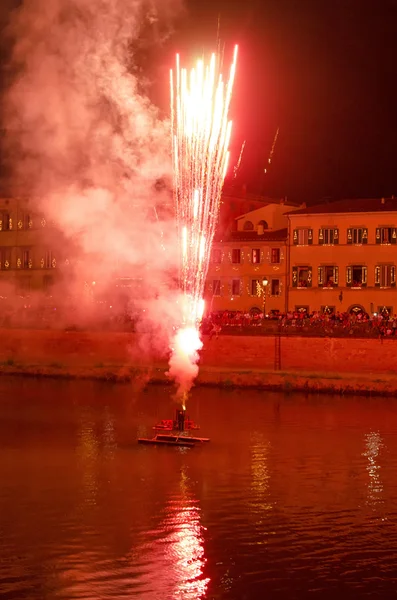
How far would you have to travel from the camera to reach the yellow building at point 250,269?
6244cm

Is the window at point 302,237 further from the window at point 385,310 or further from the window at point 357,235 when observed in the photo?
the window at point 385,310

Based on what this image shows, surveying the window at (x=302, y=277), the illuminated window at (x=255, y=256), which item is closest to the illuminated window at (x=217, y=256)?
the illuminated window at (x=255, y=256)

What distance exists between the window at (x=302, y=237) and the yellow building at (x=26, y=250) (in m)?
14.2

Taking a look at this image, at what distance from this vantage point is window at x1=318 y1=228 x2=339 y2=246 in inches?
2375

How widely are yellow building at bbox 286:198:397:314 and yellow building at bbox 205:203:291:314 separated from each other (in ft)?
2.62

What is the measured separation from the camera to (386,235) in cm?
5891

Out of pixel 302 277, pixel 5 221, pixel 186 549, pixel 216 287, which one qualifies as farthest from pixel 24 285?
pixel 186 549

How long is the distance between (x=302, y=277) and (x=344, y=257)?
2.71 metres

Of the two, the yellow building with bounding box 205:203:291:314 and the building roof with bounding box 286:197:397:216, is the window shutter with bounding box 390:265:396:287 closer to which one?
the building roof with bounding box 286:197:397:216

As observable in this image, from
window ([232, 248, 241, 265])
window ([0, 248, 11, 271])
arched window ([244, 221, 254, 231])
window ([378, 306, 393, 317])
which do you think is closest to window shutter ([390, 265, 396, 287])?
window ([378, 306, 393, 317])

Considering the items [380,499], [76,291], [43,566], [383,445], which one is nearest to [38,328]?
[76,291]

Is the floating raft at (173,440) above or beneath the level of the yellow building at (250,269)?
beneath

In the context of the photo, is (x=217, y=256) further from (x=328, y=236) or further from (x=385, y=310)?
(x=385, y=310)

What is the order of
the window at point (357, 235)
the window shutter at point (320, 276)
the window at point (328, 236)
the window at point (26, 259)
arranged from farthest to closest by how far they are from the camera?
1. the window shutter at point (320, 276)
2. the window at point (328, 236)
3. the window at point (357, 235)
4. the window at point (26, 259)
